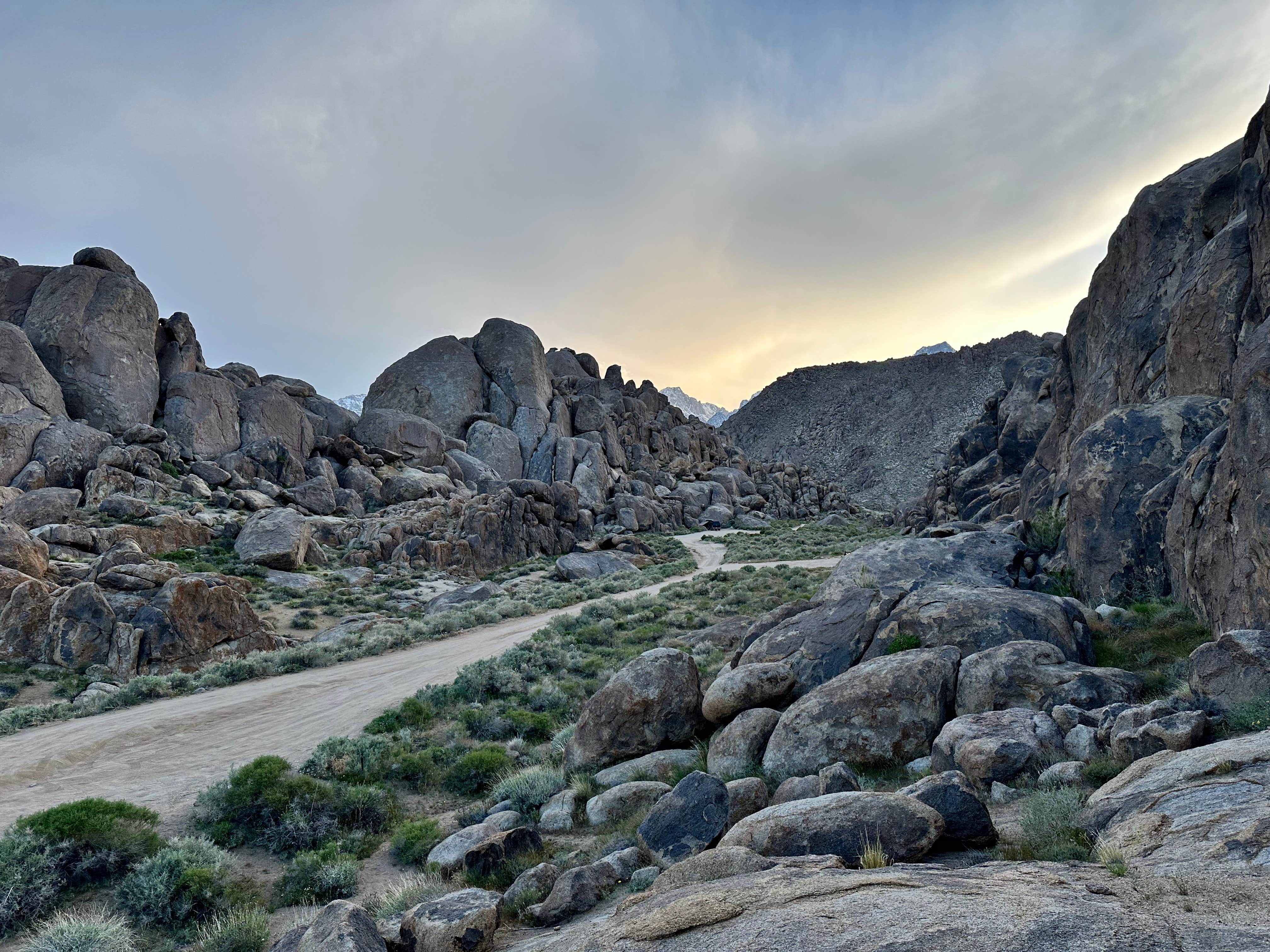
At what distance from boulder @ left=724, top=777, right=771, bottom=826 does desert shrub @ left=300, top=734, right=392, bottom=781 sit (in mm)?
8846

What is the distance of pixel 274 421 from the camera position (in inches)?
2232

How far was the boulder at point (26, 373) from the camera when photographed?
43.2m

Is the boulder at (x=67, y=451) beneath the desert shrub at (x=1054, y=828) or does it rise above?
above

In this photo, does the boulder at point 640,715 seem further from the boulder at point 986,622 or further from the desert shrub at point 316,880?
the desert shrub at point 316,880

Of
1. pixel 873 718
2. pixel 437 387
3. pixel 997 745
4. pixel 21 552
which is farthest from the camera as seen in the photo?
pixel 437 387

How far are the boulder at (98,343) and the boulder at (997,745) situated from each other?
55.7m

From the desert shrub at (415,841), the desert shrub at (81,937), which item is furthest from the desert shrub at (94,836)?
the desert shrub at (415,841)

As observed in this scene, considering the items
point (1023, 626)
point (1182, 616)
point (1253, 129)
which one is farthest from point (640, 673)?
point (1253, 129)

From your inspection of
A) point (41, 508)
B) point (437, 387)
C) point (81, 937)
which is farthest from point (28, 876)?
point (437, 387)

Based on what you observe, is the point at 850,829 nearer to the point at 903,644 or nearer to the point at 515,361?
the point at 903,644

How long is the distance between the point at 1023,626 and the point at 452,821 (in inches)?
423

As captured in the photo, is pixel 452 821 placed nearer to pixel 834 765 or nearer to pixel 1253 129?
pixel 834 765

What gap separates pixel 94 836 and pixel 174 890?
2008mm

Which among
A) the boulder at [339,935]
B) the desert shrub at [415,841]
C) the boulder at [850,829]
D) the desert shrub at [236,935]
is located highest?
the boulder at [850,829]
